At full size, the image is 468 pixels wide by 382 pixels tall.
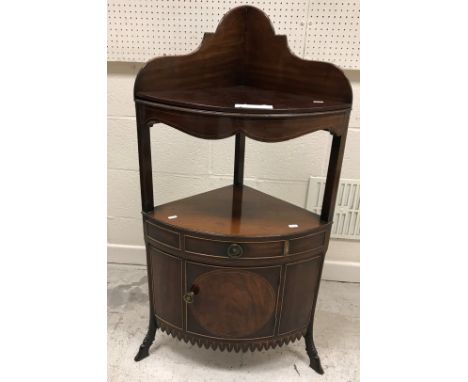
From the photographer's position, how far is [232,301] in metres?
1.28

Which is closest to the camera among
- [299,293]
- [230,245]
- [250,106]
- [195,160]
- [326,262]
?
[250,106]

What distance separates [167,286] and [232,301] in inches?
9.1

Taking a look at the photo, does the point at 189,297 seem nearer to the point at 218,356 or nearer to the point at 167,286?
the point at 167,286

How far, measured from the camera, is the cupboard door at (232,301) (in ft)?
4.08

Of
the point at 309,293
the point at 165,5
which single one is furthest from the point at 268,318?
the point at 165,5

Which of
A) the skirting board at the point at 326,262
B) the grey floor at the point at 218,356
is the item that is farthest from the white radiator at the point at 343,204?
the grey floor at the point at 218,356

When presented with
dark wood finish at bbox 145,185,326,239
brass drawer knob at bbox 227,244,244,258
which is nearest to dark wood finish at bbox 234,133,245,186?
dark wood finish at bbox 145,185,326,239

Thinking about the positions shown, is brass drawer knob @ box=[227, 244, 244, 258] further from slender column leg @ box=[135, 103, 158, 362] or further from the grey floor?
the grey floor

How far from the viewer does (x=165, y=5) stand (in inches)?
60.0

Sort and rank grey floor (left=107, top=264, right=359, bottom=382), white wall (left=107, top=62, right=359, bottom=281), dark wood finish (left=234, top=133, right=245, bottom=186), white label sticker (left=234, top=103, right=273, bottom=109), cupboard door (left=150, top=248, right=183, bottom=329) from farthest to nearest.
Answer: white wall (left=107, top=62, right=359, bottom=281) → dark wood finish (left=234, top=133, right=245, bottom=186) → grey floor (left=107, top=264, right=359, bottom=382) → cupboard door (left=150, top=248, right=183, bottom=329) → white label sticker (left=234, top=103, right=273, bottom=109)

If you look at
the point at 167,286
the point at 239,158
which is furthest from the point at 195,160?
the point at 167,286

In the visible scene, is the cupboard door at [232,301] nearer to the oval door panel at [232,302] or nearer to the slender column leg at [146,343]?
the oval door panel at [232,302]

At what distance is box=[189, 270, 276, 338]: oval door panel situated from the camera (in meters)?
1.25

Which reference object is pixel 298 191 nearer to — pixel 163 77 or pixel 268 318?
pixel 268 318
